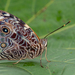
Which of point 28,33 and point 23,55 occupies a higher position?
point 28,33

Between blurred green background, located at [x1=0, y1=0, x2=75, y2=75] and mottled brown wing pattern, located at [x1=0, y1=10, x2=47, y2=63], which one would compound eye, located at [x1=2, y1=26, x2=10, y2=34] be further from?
blurred green background, located at [x1=0, y1=0, x2=75, y2=75]

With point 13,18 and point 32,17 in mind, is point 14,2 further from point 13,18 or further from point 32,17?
point 13,18

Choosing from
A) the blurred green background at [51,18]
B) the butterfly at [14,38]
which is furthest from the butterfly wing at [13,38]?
the blurred green background at [51,18]

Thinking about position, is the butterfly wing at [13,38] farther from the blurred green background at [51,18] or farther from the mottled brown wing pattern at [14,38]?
the blurred green background at [51,18]

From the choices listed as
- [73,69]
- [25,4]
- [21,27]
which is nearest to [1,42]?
[21,27]

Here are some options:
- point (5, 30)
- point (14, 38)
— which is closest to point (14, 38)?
point (14, 38)

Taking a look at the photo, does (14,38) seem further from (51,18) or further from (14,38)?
(51,18)

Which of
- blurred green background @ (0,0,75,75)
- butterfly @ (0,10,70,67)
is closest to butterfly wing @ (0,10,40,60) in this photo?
butterfly @ (0,10,70,67)

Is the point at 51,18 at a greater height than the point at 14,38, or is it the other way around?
the point at 51,18
